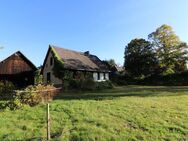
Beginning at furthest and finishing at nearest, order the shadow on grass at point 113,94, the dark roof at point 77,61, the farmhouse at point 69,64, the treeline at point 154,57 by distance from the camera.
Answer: the treeline at point 154,57
the dark roof at point 77,61
the farmhouse at point 69,64
the shadow on grass at point 113,94

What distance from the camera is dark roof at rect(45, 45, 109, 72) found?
3484 cm

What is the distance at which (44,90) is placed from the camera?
14672mm

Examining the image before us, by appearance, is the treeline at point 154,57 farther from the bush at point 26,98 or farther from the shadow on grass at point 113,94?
the bush at point 26,98

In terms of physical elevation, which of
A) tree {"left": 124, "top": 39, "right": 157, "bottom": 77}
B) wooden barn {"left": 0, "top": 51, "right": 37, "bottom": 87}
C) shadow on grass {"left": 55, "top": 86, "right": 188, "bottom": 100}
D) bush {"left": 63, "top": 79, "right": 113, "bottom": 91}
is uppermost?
tree {"left": 124, "top": 39, "right": 157, "bottom": 77}

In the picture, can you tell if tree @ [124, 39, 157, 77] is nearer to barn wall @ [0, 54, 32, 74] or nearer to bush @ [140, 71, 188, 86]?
bush @ [140, 71, 188, 86]

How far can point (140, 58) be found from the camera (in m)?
49.2

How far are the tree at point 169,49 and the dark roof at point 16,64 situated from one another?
27418mm

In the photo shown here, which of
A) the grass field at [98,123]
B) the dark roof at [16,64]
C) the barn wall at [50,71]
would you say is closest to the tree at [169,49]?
the barn wall at [50,71]

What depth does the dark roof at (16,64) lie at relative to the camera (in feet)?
101

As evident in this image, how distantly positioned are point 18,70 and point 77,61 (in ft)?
30.8

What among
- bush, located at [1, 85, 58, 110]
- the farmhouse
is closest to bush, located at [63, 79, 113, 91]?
the farmhouse

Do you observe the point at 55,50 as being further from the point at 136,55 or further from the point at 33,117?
the point at 33,117

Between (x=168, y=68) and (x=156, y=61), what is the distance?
9.13 ft

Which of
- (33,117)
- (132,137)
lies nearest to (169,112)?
(132,137)
